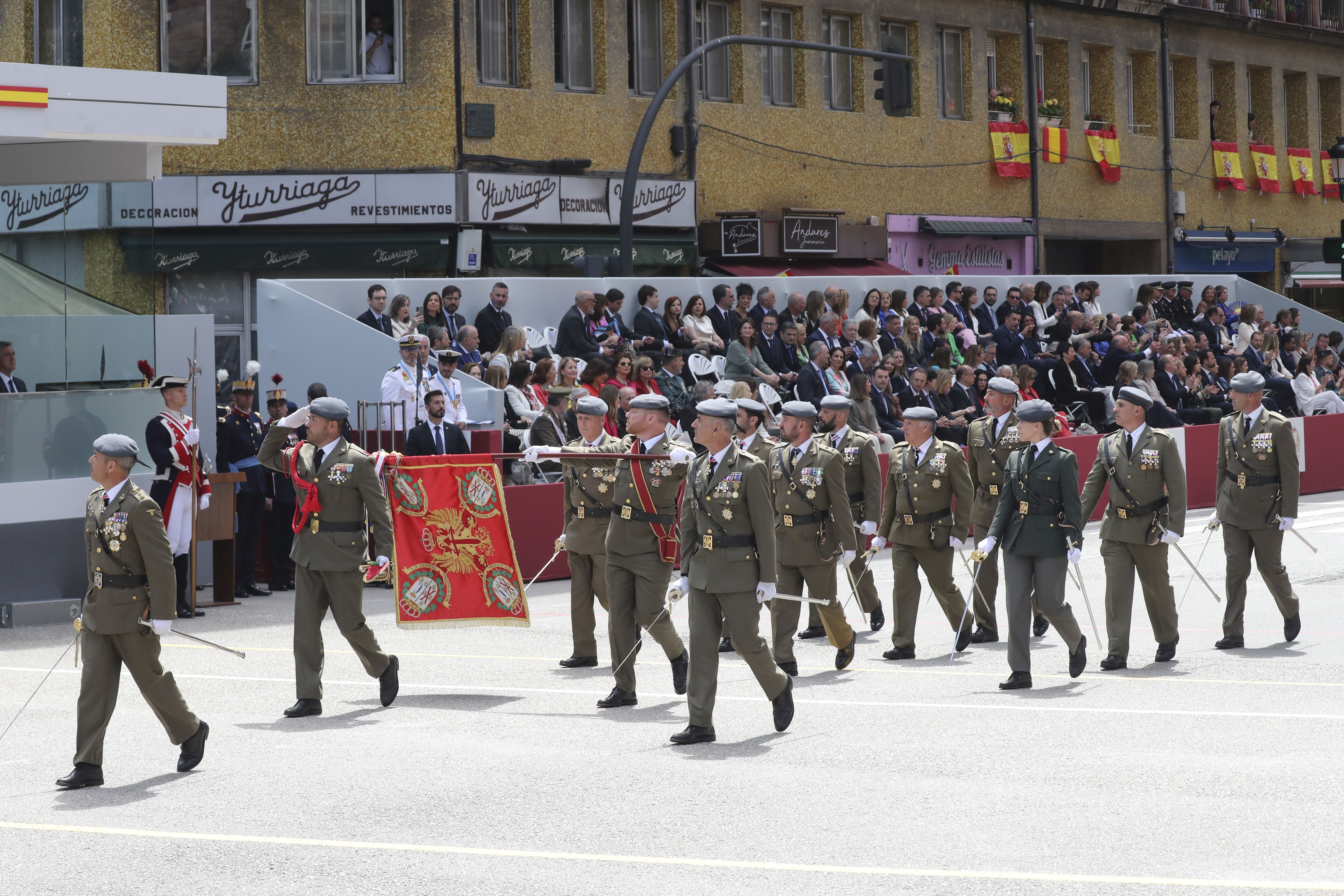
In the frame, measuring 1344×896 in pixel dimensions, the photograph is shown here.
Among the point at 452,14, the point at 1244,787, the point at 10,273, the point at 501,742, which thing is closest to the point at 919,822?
the point at 1244,787

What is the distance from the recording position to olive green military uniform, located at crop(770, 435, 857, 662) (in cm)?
1212

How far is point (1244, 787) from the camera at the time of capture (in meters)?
8.38

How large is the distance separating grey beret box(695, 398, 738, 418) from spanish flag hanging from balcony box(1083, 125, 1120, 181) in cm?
2989

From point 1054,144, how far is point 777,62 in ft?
25.9

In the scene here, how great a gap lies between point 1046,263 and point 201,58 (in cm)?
1972

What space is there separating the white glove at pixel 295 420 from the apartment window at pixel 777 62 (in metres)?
21.9

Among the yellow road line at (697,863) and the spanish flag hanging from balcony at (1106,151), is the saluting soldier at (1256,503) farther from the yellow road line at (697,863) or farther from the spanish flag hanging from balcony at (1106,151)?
the spanish flag hanging from balcony at (1106,151)

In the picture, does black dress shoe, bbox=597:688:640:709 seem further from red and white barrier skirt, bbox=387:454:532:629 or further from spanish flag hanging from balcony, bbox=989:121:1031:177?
spanish flag hanging from balcony, bbox=989:121:1031:177

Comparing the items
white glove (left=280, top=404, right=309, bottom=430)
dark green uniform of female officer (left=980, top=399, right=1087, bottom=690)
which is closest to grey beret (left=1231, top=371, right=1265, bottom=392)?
dark green uniform of female officer (left=980, top=399, right=1087, bottom=690)

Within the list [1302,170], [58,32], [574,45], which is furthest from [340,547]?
[1302,170]

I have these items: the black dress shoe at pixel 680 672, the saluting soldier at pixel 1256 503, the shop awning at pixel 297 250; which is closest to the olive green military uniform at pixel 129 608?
the black dress shoe at pixel 680 672

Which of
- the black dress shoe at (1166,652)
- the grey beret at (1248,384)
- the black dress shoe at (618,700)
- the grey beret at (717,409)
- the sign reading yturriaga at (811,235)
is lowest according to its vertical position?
the black dress shoe at (618,700)

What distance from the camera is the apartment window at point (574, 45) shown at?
29047 mm

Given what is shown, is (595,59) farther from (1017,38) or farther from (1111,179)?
(1111,179)
